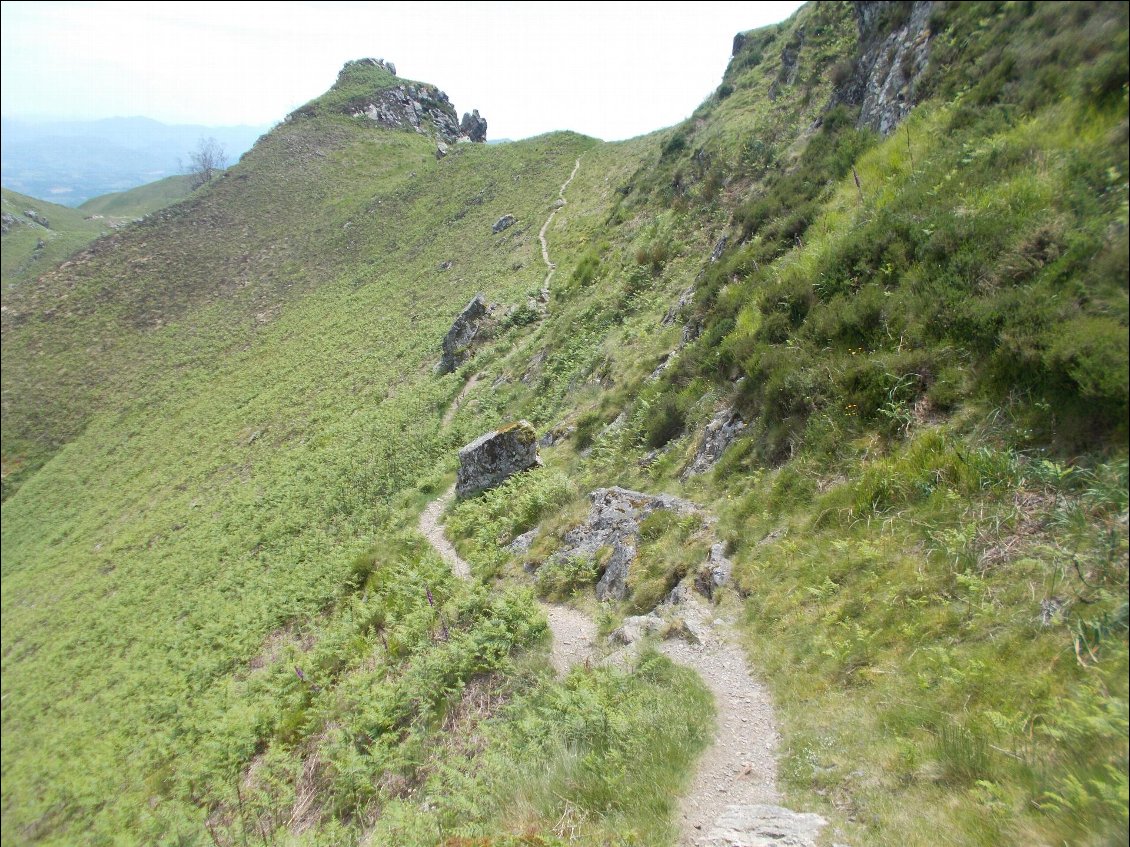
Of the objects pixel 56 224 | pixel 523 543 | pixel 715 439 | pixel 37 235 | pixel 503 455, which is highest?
pixel 56 224

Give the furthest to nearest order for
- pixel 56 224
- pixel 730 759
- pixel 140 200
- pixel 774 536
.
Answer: pixel 140 200, pixel 56 224, pixel 774 536, pixel 730 759

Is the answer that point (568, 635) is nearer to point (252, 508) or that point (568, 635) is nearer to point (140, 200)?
point (252, 508)

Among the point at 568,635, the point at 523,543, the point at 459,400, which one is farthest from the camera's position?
the point at 459,400

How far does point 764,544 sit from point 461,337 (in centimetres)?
2314

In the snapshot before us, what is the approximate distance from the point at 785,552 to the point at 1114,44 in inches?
227

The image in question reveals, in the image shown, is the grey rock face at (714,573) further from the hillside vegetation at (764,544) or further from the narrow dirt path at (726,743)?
the narrow dirt path at (726,743)

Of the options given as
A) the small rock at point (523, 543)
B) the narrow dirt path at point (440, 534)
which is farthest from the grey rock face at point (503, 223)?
the small rock at point (523, 543)

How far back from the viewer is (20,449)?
41.5 meters

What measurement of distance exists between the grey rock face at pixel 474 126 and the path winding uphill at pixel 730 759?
3899 inches

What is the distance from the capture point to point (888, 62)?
12.2 meters

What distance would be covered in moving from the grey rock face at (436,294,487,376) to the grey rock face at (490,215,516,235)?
726 inches

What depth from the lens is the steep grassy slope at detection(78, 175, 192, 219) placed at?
124125 mm

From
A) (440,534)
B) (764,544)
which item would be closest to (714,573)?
(764,544)

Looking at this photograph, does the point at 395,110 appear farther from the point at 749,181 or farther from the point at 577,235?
the point at 749,181
